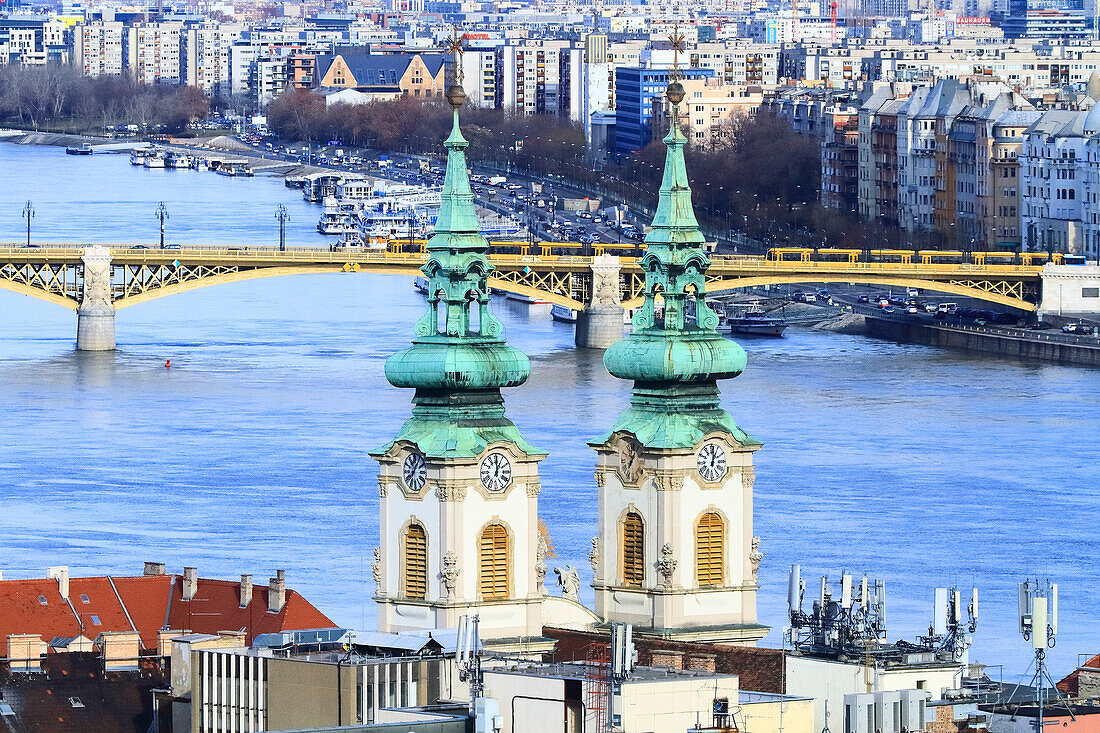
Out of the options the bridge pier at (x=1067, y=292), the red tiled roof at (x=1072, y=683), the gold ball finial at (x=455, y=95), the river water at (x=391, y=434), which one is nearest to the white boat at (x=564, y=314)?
the river water at (x=391, y=434)

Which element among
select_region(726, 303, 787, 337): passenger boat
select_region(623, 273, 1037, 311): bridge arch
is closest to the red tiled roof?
select_region(623, 273, 1037, 311): bridge arch

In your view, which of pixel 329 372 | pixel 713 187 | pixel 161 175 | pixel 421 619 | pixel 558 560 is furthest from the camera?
pixel 161 175

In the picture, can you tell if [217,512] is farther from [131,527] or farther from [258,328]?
[258,328]

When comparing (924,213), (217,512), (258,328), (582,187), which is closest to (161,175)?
(582,187)

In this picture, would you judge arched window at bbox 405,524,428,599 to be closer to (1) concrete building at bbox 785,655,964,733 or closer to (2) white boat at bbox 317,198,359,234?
(1) concrete building at bbox 785,655,964,733

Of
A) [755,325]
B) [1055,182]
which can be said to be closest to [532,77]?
[1055,182]
